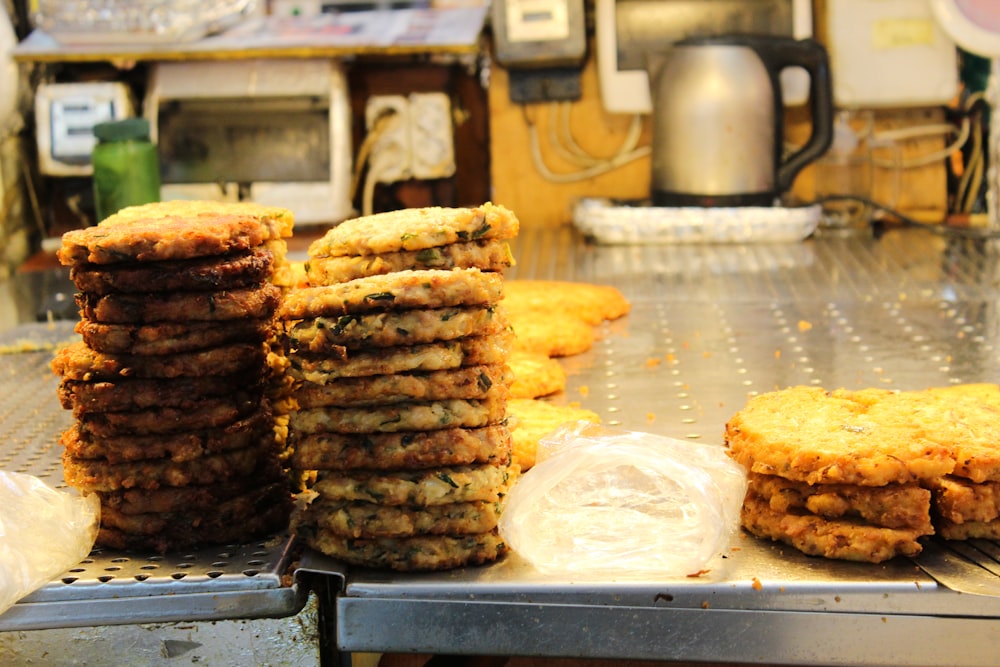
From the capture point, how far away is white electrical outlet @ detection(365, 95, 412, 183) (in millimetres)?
3225

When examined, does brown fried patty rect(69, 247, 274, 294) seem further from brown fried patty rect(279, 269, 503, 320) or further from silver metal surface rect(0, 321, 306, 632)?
silver metal surface rect(0, 321, 306, 632)

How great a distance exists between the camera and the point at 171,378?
52.1 inches

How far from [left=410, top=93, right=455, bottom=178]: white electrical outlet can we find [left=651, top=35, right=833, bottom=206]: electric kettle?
60cm

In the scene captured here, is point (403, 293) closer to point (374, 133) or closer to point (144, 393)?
point (144, 393)

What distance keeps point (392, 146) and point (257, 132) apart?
0.38 m

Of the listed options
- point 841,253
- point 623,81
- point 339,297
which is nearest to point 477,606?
point 339,297

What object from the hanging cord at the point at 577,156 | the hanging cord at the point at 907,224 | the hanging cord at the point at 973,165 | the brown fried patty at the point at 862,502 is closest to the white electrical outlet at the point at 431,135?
the hanging cord at the point at 577,156

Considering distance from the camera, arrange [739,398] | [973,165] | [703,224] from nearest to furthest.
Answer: [739,398]
[703,224]
[973,165]

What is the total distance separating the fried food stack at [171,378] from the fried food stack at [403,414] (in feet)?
0.27

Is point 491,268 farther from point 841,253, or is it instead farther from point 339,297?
point 841,253

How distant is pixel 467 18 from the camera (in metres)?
3.27

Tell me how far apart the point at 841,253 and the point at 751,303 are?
0.56m

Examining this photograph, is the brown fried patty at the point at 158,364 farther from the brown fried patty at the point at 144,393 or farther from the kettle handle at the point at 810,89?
the kettle handle at the point at 810,89

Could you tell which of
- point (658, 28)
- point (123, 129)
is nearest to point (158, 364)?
point (123, 129)
